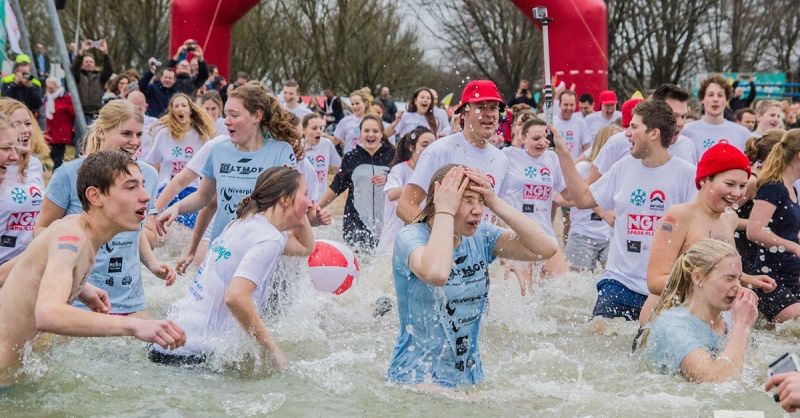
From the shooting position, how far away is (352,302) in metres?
7.95

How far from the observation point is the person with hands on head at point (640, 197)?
6.68m

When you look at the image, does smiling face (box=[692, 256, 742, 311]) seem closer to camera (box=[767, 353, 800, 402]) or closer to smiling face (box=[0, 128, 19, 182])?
camera (box=[767, 353, 800, 402])

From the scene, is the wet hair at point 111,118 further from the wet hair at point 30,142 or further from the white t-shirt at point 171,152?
the white t-shirt at point 171,152

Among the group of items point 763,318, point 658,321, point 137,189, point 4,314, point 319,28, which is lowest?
point 763,318

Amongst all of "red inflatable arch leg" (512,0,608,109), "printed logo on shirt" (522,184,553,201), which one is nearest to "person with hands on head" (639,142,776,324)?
"printed logo on shirt" (522,184,553,201)

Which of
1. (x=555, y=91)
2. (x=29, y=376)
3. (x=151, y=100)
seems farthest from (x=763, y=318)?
(x=151, y=100)

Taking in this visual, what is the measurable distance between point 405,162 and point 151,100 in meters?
6.42

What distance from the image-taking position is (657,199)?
675 centimetres

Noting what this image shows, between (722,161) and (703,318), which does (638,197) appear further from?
(703,318)

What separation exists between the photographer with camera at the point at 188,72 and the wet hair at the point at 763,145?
8.57 meters

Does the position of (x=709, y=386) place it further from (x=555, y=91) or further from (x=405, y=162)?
(x=555, y=91)

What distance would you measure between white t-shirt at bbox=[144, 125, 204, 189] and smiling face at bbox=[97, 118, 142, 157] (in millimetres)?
4284

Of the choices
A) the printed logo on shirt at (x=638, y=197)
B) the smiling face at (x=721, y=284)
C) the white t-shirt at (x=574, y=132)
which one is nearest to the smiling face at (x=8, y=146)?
the smiling face at (x=721, y=284)

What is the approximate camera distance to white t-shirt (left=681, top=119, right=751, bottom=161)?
10.0m
